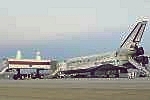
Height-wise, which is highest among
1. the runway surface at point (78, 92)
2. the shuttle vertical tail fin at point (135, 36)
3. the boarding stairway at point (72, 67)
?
the shuttle vertical tail fin at point (135, 36)

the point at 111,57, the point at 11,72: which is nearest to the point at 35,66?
the point at 11,72

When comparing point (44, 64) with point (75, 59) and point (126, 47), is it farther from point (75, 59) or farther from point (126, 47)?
point (126, 47)

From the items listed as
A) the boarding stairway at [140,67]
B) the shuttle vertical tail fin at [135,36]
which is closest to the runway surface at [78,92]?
the boarding stairway at [140,67]

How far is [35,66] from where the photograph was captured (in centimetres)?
16100

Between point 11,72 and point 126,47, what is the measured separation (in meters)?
40.1

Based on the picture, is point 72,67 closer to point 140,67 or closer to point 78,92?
point 140,67

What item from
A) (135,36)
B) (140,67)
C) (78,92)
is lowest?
(78,92)

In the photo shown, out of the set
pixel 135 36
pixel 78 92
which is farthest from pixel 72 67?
pixel 78 92

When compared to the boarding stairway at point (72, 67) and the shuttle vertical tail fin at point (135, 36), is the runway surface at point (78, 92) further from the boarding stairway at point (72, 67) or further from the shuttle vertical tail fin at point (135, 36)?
the boarding stairway at point (72, 67)

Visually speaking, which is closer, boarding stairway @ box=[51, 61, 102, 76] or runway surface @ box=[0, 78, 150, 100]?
runway surface @ box=[0, 78, 150, 100]

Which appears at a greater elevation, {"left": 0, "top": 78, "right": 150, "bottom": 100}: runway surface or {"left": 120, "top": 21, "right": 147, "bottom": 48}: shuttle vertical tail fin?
{"left": 120, "top": 21, "right": 147, "bottom": 48}: shuttle vertical tail fin

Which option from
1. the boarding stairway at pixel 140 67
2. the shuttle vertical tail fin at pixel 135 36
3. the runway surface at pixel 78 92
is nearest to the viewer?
the runway surface at pixel 78 92

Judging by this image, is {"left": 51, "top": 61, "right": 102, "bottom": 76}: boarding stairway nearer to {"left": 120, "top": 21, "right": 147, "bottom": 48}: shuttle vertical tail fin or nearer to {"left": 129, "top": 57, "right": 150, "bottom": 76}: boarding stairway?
{"left": 120, "top": 21, "right": 147, "bottom": 48}: shuttle vertical tail fin

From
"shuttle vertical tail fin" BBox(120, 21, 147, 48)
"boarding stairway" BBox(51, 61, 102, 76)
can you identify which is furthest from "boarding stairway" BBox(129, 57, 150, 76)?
"boarding stairway" BBox(51, 61, 102, 76)
